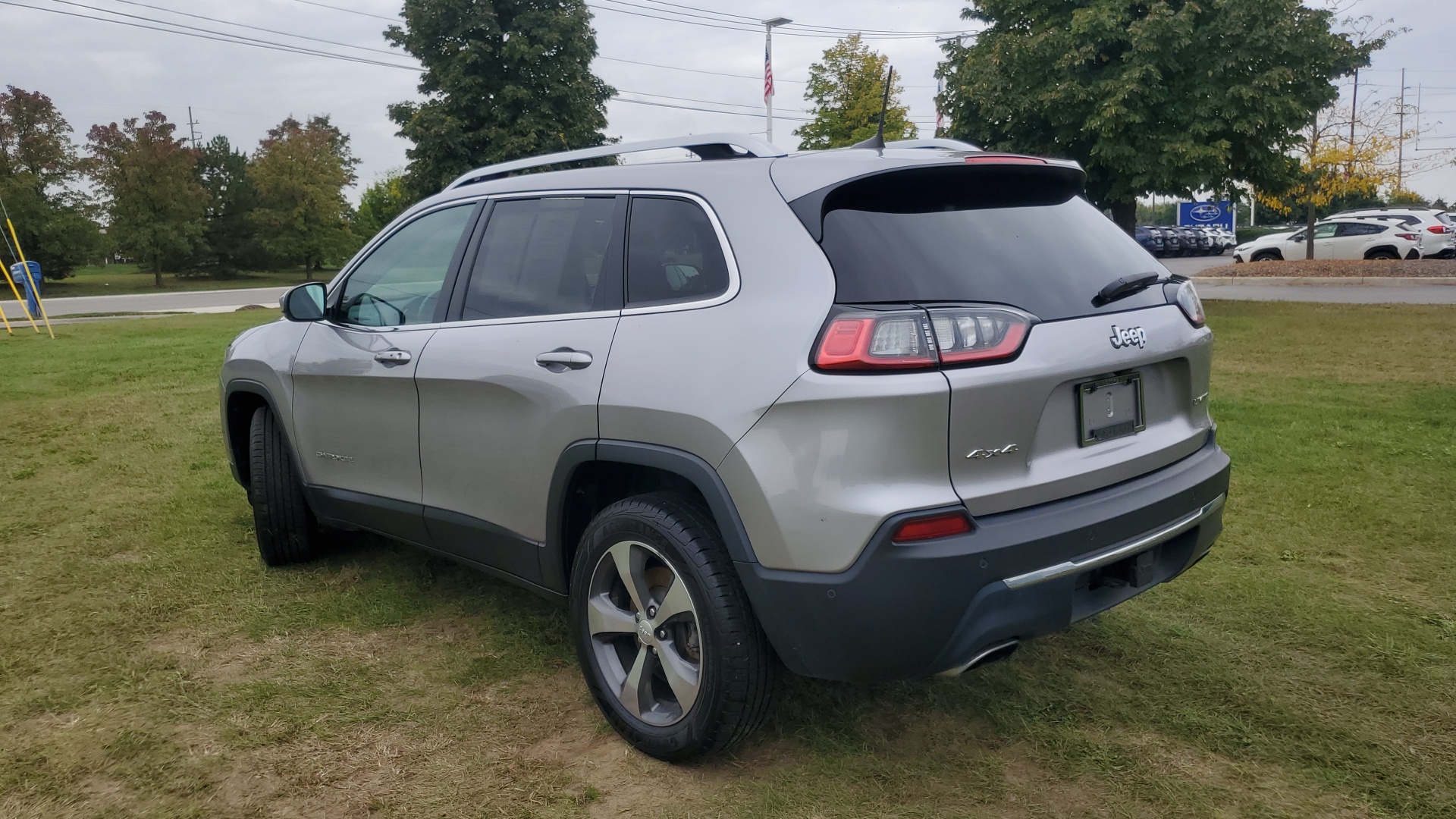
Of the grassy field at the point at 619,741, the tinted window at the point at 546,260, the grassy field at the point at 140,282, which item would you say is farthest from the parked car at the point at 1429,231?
the grassy field at the point at 140,282

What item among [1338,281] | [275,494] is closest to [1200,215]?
[1338,281]

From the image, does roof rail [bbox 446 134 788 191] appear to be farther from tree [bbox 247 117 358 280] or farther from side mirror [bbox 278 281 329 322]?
tree [bbox 247 117 358 280]

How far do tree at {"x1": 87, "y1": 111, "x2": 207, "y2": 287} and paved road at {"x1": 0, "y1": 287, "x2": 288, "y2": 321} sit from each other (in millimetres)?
7621

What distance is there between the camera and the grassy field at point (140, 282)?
1715 inches

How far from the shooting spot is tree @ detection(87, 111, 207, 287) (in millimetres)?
47281

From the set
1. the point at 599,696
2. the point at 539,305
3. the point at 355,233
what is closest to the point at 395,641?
the point at 599,696

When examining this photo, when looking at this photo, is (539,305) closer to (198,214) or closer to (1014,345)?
(1014,345)

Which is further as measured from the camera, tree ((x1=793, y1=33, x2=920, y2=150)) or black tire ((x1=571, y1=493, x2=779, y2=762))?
tree ((x1=793, y1=33, x2=920, y2=150))

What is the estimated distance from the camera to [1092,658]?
365cm

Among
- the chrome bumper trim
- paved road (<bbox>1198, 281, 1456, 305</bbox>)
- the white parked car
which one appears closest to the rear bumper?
the chrome bumper trim

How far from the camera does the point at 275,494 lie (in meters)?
4.68

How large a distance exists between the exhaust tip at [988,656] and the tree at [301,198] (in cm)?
5478

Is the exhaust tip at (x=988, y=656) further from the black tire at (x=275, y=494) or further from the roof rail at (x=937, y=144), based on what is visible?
the black tire at (x=275, y=494)

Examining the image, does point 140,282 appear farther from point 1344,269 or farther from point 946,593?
point 946,593
